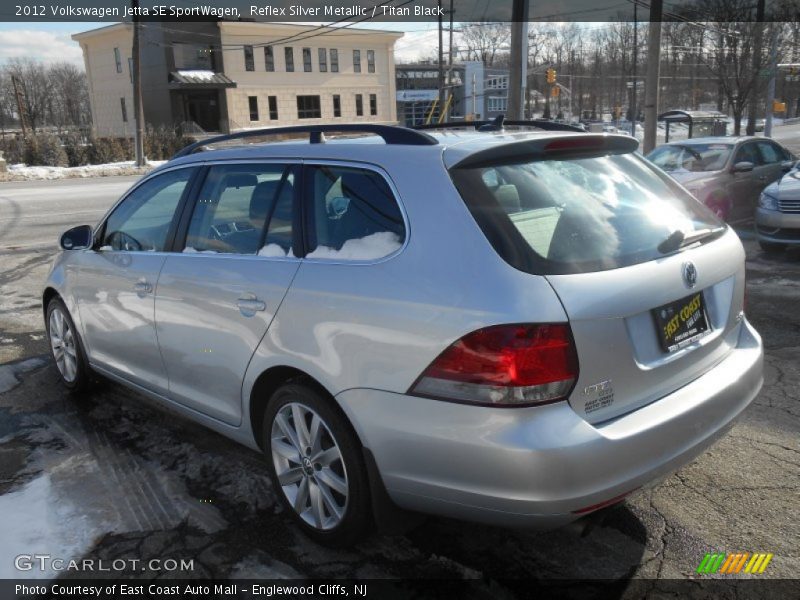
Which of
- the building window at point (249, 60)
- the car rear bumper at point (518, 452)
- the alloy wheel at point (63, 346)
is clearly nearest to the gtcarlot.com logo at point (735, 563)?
the car rear bumper at point (518, 452)

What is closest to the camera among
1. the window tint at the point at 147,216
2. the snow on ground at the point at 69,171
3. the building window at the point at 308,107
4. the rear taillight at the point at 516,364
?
the rear taillight at the point at 516,364

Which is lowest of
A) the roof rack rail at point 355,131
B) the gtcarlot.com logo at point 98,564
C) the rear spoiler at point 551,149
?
the gtcarlot.com logo at point 98,564

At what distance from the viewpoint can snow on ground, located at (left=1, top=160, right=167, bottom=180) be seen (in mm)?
26875

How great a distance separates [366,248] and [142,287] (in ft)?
5.53

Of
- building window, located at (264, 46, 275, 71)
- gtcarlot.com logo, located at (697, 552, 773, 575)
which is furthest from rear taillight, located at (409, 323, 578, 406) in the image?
building window, located at (264, 46, 275, 71)

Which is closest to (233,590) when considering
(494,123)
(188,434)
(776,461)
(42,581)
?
(42,581)

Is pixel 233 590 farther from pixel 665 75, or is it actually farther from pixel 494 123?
pixel 665 75

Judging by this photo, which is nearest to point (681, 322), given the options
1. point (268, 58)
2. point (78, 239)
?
point (78, 239)

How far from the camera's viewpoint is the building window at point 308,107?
5744 centimetres

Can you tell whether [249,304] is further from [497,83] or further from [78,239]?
[497,83]

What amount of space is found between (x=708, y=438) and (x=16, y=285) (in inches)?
317

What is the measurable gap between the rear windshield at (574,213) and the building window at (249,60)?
2173 inches

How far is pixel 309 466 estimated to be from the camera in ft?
9.75

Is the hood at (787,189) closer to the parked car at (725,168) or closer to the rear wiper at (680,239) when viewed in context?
the parked car at (725,168)
